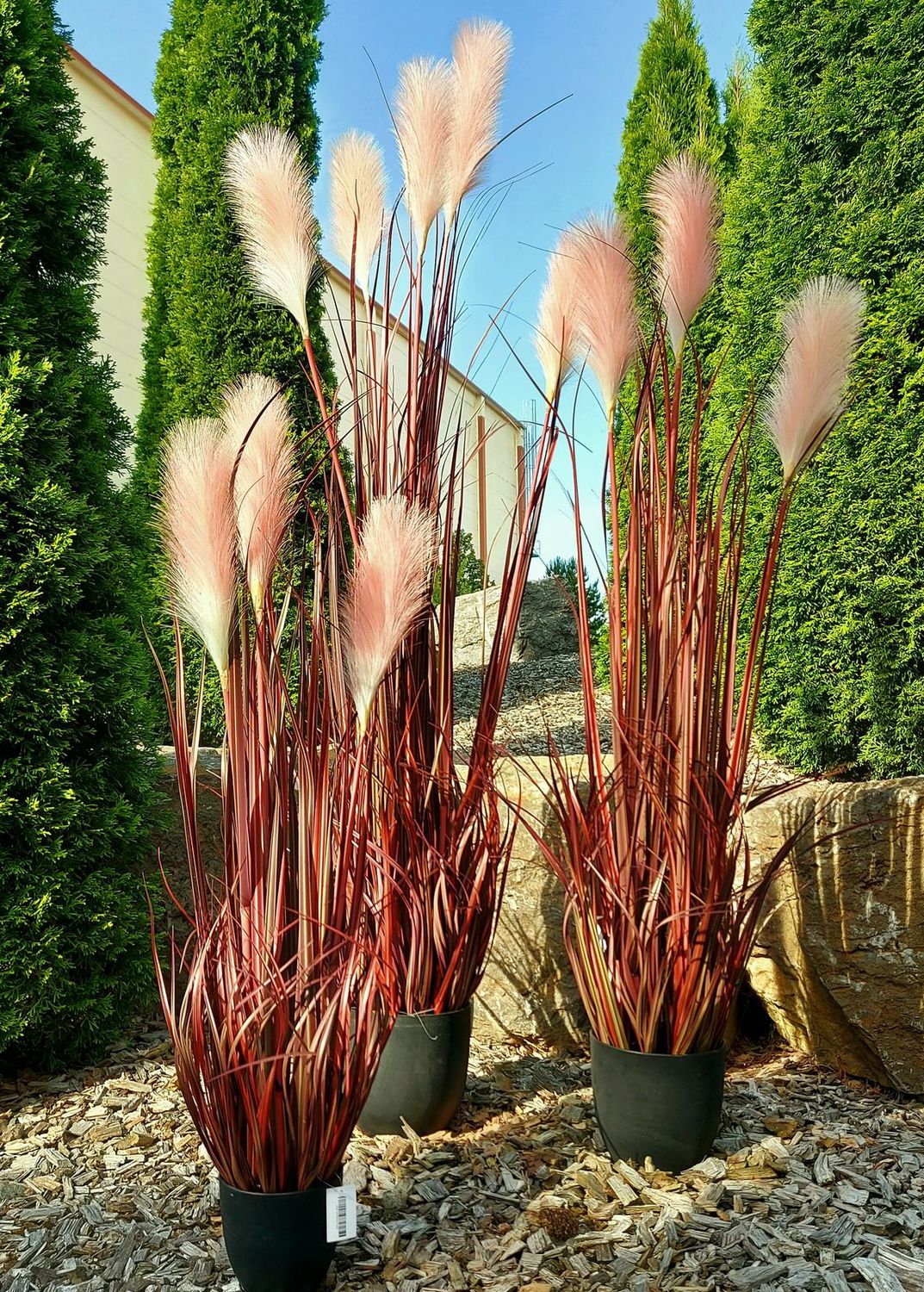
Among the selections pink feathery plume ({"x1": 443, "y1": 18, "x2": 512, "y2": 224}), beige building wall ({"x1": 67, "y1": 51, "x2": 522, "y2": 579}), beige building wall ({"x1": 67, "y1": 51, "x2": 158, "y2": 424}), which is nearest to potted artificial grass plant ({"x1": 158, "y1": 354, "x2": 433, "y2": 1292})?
pink feathery plume ({"x1": 443, "y1": 18, "x2": 512, "y2": 224})

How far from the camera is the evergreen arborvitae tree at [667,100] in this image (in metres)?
5.61

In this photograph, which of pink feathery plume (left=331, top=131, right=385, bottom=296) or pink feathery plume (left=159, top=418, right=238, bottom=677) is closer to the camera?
pink feathery plume (left=159, top=418, right=238, bottom=677)

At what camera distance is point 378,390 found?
2092 mm

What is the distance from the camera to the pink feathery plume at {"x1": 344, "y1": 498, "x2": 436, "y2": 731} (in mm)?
1320

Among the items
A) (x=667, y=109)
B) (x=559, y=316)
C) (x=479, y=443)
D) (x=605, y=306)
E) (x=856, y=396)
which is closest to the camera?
(x=605, y=306)

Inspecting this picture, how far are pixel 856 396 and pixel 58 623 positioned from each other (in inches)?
100.0

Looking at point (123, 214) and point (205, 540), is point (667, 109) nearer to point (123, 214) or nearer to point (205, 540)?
point (123, 214)

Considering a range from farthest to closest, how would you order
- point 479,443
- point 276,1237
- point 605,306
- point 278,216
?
point 479,443, point 605,306, point 278,216, point 276,1237

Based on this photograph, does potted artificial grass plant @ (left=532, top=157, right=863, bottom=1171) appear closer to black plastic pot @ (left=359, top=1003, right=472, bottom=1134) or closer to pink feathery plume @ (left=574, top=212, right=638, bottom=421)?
pink feathery plume @ (left=574, top=212, right=638, bottom=421)

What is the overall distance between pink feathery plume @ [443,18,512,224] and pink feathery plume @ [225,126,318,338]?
33cm

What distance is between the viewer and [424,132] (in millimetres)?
1910

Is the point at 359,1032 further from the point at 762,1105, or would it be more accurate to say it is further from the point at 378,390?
the point at 378,390

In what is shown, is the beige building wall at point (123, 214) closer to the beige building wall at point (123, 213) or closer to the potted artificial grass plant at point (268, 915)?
the beige building wall at point (123, 213)

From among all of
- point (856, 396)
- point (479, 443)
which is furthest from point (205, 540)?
point (856, 396)
